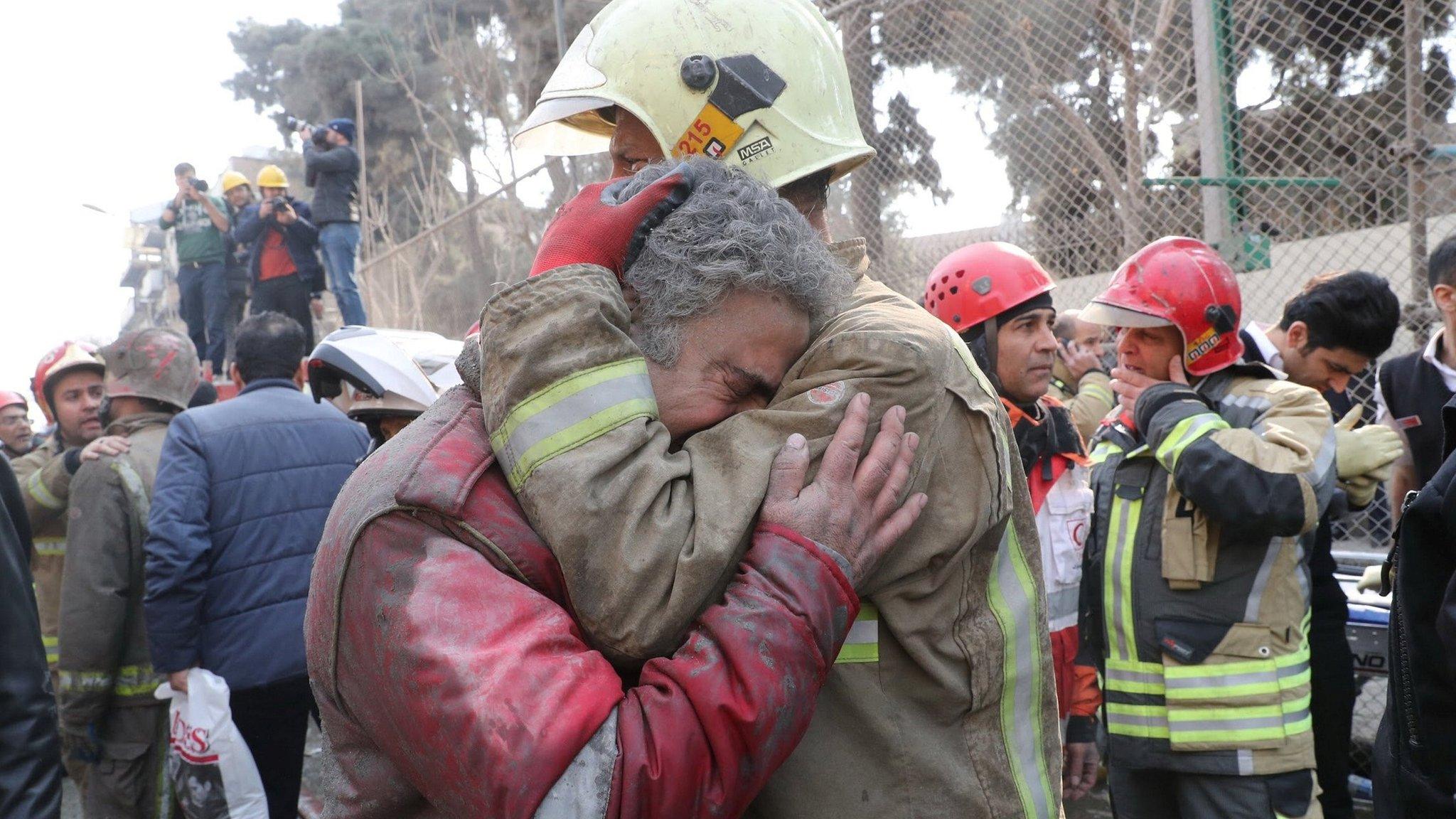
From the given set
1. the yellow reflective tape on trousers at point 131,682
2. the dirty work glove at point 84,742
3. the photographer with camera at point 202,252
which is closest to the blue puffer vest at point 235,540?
the yellow reflective tape on trousers at point 131,682

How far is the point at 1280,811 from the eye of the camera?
3357mm

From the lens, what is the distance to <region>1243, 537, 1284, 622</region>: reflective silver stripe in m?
3.45

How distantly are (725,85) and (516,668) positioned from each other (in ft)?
3.81

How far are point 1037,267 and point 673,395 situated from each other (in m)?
2.77

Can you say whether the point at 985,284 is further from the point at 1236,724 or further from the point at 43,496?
the point at 43,496

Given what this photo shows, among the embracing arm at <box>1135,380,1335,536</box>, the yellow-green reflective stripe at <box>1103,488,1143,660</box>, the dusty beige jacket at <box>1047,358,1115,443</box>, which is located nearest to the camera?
the embracing arm at <box>1135,380,1335,536</box>

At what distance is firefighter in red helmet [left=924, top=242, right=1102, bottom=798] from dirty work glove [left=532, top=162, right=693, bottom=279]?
2427 mm

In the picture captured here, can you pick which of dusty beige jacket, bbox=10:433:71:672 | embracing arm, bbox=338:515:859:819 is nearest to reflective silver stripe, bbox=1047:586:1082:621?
embracing arm, bbox=338:515:859:819

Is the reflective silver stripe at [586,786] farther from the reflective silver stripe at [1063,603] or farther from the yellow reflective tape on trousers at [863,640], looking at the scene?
the reflective silver stripe at [1063,603]

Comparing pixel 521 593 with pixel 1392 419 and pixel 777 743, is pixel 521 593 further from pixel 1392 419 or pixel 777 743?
pixel 1392 419

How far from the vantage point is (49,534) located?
5387 mm

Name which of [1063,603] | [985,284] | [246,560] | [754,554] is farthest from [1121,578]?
[246,560]

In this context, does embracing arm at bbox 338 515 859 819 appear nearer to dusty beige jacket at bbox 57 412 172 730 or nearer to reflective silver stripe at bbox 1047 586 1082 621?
reflective silver stripe at bbox 1047 586 1082 621

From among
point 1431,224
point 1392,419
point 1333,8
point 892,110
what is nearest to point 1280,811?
point 1392,419
